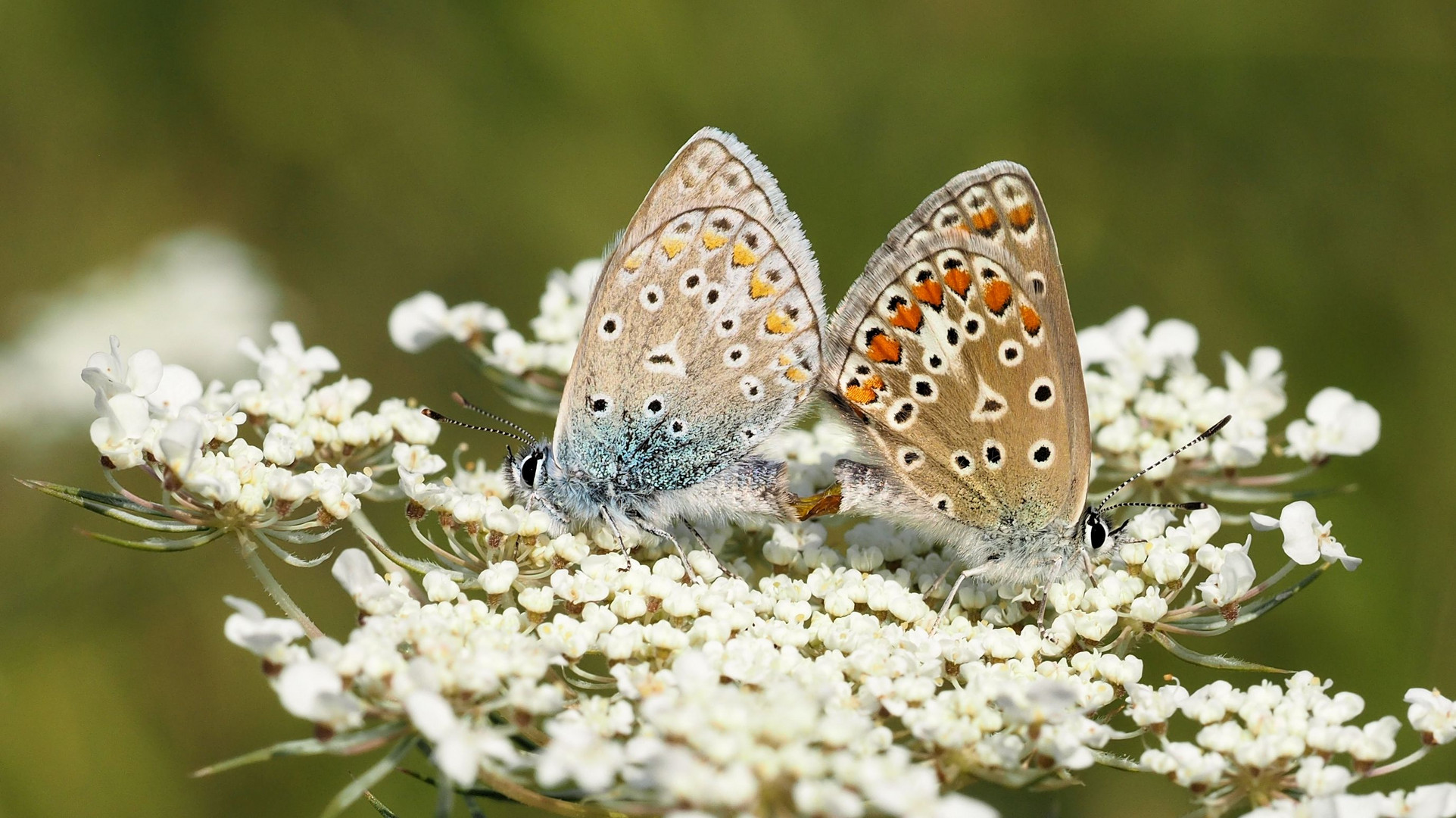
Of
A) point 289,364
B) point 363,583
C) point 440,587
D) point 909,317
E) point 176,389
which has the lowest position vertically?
point 363,583

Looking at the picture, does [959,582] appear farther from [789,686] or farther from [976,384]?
[789,686]

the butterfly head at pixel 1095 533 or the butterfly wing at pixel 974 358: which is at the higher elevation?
the butterfly wing at pixel 974 358

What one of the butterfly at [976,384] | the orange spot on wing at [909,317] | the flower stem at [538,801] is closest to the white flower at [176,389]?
the flower stem at [538,801]

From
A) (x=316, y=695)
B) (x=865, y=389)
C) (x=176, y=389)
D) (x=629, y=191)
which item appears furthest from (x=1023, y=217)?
(x=629, y=191)

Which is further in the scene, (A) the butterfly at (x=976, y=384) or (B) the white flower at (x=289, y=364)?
(B) the white flower at (x=289, y=364)

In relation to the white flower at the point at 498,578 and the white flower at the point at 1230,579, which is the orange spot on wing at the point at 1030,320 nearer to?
the white flower at the point at 1230,579

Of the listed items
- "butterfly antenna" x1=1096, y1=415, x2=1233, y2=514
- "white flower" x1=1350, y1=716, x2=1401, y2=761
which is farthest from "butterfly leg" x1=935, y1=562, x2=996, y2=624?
"white flower" x1=1350, y1=716, x2=1401, y2=761
